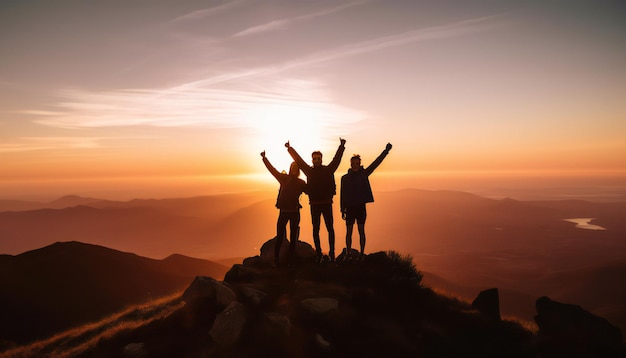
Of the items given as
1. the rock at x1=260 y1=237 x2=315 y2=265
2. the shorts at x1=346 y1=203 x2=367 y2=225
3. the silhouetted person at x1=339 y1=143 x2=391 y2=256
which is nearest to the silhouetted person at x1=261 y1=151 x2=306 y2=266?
the silhouetted person at x1=339 y1=143 x2=391 y2=256

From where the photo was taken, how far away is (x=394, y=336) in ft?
31.4

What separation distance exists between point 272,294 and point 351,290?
2.44 meters

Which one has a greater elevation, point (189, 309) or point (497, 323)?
point (189, 309)

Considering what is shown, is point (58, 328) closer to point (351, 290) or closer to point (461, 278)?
point (351, 290)

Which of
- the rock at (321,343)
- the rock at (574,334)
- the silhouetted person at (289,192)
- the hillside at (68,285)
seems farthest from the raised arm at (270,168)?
the hillside at (68,285)

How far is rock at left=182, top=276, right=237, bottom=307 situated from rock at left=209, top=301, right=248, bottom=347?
2.20 ft

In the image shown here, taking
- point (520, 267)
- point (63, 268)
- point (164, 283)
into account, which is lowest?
point (520, 267)

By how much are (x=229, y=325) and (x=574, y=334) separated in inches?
382

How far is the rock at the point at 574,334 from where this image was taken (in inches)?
378

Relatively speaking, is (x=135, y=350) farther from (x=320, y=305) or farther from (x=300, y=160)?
(x=300, y=160)

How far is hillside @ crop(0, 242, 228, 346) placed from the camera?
28.3 metres

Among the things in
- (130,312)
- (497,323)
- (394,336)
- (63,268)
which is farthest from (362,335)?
(63,268)

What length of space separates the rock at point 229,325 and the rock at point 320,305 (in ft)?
5.54

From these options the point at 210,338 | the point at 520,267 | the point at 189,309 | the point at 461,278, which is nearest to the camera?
the point at 210,338
